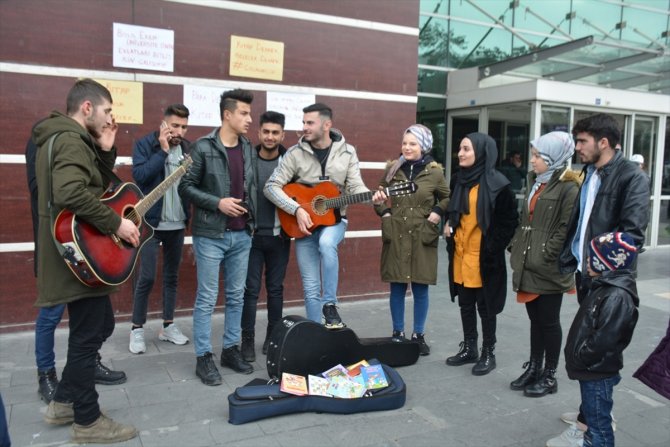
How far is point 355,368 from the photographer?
401 cm

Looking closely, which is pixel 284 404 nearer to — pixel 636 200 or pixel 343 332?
pixel 343 332

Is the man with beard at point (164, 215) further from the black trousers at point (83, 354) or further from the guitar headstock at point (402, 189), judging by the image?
the guitar headstock at point (402, 189)

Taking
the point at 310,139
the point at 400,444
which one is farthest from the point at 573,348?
the point at 310,139

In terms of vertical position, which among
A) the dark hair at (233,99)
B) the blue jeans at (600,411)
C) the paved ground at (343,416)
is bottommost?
the paved ground at (343,416)

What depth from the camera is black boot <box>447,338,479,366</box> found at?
4.70 metres

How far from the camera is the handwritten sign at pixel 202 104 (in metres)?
5.75

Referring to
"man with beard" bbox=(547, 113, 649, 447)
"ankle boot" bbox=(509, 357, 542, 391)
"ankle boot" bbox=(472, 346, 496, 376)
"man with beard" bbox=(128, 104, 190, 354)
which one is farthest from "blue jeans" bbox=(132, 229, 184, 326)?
"man with beard" bbox=(547, 113, 649, 447)

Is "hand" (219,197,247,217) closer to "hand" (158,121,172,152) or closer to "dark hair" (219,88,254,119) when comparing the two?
"dark hair" (219,88,254,119)

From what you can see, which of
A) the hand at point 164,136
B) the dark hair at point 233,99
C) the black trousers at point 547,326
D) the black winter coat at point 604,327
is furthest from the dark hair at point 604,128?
the hand at point 164,136

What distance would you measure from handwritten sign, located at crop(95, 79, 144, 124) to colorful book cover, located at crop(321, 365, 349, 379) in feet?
10.8

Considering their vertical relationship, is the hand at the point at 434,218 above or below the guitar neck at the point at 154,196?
below

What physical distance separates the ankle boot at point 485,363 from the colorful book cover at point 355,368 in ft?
3.42

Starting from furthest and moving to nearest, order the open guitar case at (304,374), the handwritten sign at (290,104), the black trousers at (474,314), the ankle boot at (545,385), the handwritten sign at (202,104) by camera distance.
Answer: the handwritten sign at (290,104) < the handwritten sign at (202,104) < the black trousers at (474,314) < the ankle boot at (545,385) < the open guitar case at (304,374)

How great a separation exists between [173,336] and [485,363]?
283 centimetres
